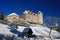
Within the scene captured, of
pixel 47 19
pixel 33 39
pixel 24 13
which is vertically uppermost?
pixel 24 13

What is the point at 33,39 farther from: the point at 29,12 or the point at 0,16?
the point at 29,12

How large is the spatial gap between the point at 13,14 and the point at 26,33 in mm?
52050

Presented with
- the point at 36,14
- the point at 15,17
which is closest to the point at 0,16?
the point at 15,17

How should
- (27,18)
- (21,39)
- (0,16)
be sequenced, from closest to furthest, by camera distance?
(21,39), (0,16), (27,18)

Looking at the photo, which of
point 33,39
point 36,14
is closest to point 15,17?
point 36,14

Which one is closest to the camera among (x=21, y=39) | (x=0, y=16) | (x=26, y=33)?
(x=21, y=39)

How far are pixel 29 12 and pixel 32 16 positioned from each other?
321 cm

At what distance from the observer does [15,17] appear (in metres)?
88.8

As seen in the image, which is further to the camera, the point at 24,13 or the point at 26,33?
the point at 24,13

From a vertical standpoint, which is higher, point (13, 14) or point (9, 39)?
point (13, 14)

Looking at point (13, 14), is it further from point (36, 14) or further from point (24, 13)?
point (36, 14)

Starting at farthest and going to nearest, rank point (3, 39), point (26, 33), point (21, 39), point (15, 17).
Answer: point (15, 17) → point (26, 33) → point (21, 39) → point (3, 39)

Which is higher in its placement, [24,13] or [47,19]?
[24,13]

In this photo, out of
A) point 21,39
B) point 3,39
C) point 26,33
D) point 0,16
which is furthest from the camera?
point 0,16
